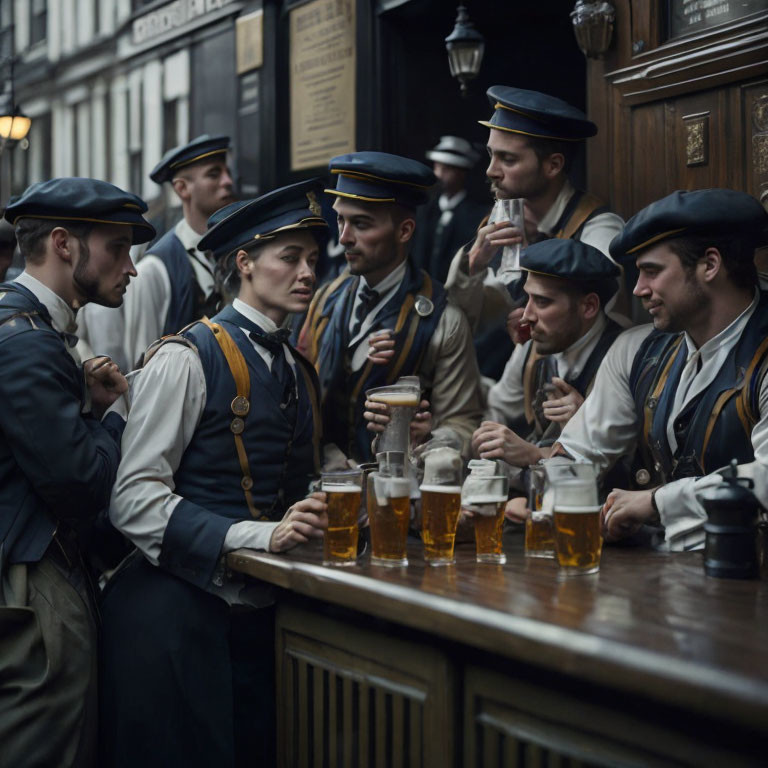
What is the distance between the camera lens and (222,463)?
2955mm

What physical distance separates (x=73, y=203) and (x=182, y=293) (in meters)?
1.94

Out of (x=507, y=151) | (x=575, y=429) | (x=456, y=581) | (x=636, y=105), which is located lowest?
(x=456, y=581)

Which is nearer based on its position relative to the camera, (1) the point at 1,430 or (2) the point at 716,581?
(2) the point at 716,581

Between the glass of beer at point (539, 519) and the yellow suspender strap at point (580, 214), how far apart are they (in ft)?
4.77

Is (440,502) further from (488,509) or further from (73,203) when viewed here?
(73,203)

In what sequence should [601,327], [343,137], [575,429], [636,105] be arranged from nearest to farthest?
[575,429]
[601,327]
[636,105]
[343,137]

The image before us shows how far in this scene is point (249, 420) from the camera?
9.76ft

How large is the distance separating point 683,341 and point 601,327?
53 centimetres

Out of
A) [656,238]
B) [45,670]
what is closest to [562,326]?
[656,238]

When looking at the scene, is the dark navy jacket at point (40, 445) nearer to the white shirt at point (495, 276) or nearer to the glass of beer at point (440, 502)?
the glass of beer at point (440, 502)

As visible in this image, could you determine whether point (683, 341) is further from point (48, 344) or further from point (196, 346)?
point (48, 344)

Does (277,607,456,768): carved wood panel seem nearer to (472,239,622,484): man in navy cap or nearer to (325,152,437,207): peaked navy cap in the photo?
(472,239,622,484): man in navy cap

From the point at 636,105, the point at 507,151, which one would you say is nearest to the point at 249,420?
the point at 507,151

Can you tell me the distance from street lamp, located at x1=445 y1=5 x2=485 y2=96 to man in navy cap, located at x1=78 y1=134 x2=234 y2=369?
3.90 feet
